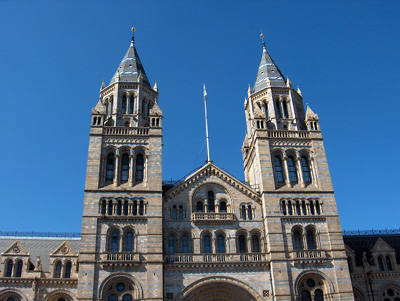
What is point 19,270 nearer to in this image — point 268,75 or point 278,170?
point 278,170

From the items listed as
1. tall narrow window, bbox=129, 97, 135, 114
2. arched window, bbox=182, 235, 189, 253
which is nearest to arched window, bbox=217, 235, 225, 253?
arched window, bbox=182, 235, 189, 253

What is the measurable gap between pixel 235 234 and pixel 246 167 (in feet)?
36.4

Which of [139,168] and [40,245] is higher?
[139,168]

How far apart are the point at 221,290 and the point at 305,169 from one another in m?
15.0

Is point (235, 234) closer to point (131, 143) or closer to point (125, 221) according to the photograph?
point (125, 221)

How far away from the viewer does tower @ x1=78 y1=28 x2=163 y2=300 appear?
35.3m

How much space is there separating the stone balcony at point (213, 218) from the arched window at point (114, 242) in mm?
7120

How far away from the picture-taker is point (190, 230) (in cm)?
3866

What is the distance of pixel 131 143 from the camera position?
41719 millimetres

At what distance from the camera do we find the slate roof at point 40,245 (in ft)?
141

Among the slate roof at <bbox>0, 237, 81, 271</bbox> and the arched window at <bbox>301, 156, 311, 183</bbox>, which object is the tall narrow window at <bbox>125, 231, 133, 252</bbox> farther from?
the arched window at <bbox>301, 156, 311, 183</bbox>

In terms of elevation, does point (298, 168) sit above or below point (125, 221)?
above

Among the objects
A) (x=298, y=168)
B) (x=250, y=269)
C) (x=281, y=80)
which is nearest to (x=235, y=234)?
(x=250, y=269)

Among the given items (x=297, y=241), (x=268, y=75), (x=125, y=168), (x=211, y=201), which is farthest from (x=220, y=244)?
(x=268, y=75)
